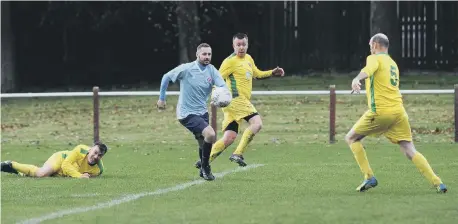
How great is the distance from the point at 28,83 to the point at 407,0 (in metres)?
11.8

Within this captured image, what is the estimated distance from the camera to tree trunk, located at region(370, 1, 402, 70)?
34500mm

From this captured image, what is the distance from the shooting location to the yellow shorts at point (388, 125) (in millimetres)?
14281

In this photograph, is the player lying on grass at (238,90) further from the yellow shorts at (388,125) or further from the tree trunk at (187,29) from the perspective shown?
the tree trunk at (187,29)

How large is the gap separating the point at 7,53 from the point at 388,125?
2407 cm

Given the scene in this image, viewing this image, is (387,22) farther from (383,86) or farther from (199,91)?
(383,86)

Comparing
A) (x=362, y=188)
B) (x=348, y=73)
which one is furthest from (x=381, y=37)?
(x=348, y=73)

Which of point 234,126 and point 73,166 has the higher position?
Answer: point 234,126

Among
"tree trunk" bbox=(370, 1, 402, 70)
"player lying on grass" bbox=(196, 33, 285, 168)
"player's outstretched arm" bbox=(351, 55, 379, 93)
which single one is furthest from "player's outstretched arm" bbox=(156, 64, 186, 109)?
"tree trunk" bbox=(370, 1, 402, 70)

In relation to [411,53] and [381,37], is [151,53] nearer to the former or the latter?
[411,53]

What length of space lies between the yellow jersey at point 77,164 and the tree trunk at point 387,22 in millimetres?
18618

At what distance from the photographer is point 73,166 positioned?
55.2 ft

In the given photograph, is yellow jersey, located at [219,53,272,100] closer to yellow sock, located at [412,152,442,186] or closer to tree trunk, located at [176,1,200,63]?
yellow sock, located at [412,152,442,186]

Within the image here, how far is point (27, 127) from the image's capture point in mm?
28891

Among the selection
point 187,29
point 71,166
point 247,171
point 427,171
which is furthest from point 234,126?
point 187,29
